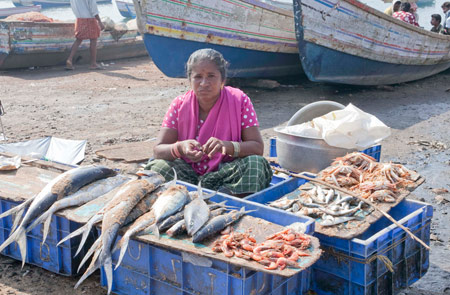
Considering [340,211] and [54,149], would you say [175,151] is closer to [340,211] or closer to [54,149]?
[340,211]

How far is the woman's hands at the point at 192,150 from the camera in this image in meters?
3.38

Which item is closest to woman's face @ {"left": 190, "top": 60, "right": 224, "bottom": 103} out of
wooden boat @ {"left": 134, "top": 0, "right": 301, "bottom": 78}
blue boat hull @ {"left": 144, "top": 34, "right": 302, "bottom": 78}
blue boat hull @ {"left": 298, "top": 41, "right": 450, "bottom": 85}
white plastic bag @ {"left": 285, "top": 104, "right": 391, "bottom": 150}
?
white plastic bag @ {"left": 285, "top": 104, "right": 391, "bottom": 150}

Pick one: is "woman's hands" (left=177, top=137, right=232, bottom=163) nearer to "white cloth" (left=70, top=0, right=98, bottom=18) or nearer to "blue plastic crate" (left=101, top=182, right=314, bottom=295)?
"blue plastic crate" (left=101, top=182, right=314, bottom=295)

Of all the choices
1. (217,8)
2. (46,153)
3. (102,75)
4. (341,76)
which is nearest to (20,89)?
(102,75)

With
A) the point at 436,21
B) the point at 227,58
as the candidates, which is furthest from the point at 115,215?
the point at 436,21

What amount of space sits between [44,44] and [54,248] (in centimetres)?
1001

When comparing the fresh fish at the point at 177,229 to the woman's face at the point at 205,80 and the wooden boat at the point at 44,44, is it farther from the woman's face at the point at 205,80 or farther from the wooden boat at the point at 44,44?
the wooden boat at the point at 44,44

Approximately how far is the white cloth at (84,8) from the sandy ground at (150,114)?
1.33 meters

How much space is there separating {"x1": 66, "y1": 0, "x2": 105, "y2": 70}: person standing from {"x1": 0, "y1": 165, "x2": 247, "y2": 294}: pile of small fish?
9.42 metres

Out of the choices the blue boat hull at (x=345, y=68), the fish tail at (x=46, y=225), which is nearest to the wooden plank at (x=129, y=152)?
the fish tail at (x=46, y=225)

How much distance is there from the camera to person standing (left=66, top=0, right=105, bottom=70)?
39.1 ft

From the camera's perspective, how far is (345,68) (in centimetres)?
923

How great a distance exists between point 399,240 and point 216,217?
3.61 ft

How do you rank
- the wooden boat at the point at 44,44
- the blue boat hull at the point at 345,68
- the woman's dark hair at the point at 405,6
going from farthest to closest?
the wooden boat at the point at 44,44, the woman's dark hair at the point at 405,6, the blue boat hull at the point at 345,68
